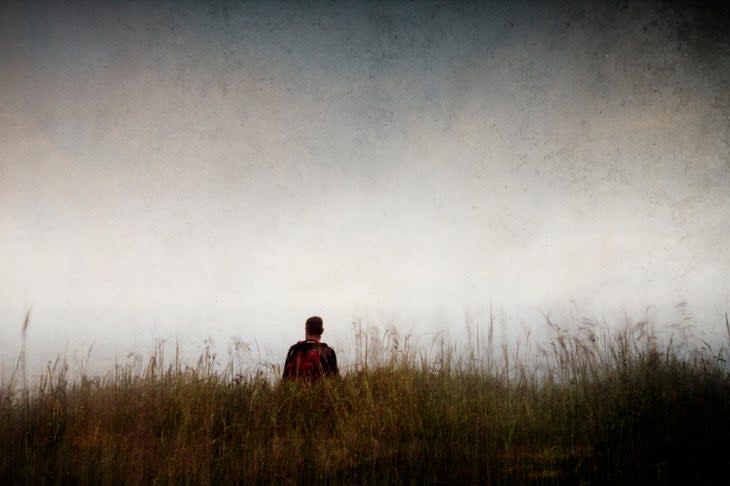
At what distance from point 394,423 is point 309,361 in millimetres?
1483

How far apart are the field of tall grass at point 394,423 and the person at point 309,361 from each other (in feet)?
0.64

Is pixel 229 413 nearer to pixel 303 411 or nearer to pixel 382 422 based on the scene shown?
pixel 303 411

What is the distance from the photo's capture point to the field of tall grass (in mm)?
2303

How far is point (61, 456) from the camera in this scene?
248cm

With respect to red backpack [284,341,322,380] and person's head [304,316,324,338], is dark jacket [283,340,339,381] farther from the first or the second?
person's head [304,316,324,338]

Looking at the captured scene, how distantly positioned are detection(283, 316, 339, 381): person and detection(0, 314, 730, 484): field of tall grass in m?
0.20

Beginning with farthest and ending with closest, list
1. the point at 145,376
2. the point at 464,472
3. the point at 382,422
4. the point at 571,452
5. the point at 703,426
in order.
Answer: the point at 145,376
the point at 382,422
the point at 703,426
the point at 571,452
the point at 464,472

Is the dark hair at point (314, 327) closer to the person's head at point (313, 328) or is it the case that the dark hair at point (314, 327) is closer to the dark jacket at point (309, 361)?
the person's head at point (313, 328)

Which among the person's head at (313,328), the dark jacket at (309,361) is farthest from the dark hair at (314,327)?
the dark jacket at (309,361)

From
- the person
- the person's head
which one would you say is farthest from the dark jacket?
the person's head

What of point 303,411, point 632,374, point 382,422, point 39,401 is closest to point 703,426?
point 632,374

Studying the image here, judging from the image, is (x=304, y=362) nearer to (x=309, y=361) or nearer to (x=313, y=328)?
(x=309, y=361)

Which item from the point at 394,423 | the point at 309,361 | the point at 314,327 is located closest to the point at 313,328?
the point at 314,327

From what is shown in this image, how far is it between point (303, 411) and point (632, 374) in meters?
2.60
